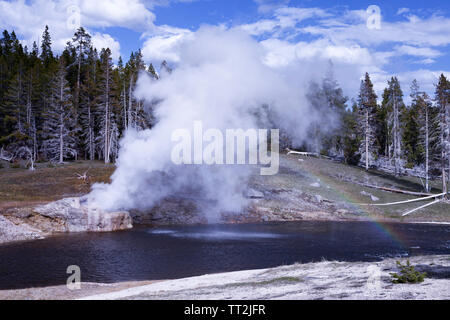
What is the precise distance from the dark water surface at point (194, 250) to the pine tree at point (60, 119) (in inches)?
1239

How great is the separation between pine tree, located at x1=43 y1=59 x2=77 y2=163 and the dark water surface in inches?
1239

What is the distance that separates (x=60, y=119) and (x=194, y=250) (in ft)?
136

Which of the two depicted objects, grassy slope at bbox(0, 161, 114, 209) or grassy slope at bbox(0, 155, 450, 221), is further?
grassy slope at bbox(0, 155, 450, 221)

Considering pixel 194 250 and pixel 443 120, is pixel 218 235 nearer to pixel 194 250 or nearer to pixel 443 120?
pixel 194 250

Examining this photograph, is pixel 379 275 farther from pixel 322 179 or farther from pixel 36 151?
pixel 36 151

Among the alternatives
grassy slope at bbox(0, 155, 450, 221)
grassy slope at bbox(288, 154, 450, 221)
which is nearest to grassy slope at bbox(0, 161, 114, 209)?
grassy slope at bbox(0, 155, 450, 221)

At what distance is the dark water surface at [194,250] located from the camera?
2006 cm

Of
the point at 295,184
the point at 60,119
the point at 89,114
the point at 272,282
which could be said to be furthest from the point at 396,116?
the point at 272,282

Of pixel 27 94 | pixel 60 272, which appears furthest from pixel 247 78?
pixel 27 94

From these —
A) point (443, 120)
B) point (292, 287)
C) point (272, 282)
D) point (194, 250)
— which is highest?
point (443, 120)

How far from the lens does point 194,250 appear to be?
2528 cm

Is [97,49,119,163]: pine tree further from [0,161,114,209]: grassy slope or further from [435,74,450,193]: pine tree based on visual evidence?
[435,74,450,193]: pine tree

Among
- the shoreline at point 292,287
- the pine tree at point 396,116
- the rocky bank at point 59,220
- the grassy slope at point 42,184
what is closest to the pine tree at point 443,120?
the pine tree at point 396,116

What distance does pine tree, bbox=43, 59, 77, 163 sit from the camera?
189 feet
